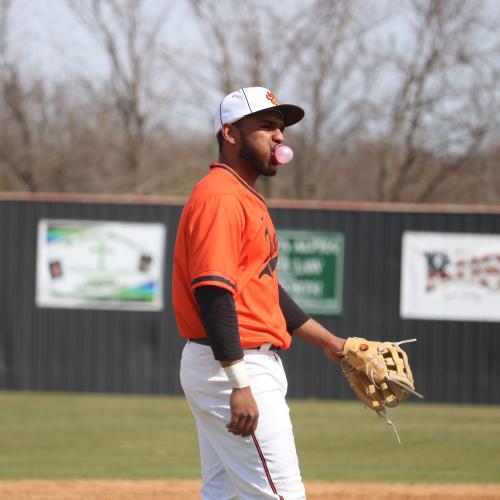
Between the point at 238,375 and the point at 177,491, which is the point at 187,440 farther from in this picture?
the point at 238,375

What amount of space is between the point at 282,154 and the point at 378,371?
945mm

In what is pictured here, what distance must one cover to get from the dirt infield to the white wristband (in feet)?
11.2

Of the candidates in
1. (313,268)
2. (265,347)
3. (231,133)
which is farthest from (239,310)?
(313,268)

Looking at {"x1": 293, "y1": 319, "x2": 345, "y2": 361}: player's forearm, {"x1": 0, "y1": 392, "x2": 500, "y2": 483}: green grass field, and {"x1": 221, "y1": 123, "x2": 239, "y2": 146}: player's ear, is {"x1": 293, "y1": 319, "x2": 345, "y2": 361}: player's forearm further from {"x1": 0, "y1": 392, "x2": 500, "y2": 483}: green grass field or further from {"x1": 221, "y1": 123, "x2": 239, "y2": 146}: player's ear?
{"x1": 0, "y1": 392, "x2": 500, "y2": 483}: green grass field

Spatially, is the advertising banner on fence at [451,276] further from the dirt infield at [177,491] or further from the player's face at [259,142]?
the player's face at [259,142]

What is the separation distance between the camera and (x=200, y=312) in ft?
11.5

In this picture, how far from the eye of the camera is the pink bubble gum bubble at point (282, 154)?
3.72m

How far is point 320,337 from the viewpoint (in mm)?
4227

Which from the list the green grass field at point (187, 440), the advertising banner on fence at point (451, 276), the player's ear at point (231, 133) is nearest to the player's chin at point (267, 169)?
the player's ear at point (231, 133)

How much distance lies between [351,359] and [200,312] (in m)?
0.87

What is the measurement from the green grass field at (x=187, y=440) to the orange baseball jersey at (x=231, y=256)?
4.11 meters

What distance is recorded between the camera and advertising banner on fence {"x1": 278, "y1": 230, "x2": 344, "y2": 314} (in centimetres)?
1332

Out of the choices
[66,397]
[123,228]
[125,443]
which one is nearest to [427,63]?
[123,228]

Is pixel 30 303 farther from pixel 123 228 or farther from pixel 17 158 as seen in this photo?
pixel 17 158
